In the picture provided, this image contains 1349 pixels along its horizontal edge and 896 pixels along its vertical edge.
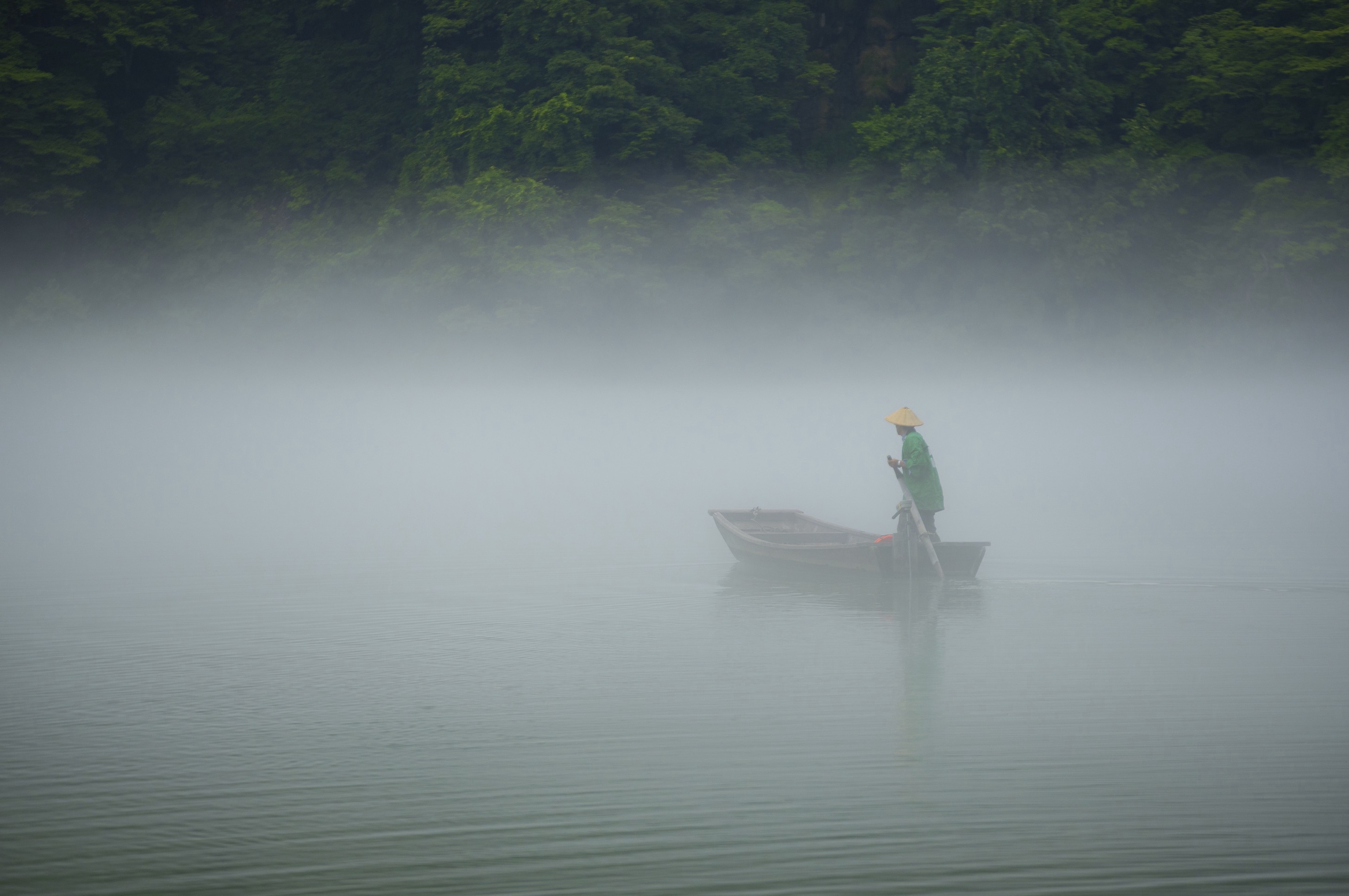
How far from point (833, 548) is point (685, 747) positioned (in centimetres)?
724

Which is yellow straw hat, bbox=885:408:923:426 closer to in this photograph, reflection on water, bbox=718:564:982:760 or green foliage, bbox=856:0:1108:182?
reflection on water, bbox=718:564:982:760

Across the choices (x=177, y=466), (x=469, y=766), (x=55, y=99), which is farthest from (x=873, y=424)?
(x=469, y=766)

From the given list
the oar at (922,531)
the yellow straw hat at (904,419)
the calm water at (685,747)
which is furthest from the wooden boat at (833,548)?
the yellow straw hat at (904,419)

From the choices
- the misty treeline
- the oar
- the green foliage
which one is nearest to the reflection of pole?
the oar

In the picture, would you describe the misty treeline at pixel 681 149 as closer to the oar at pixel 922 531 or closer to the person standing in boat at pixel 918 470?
the person standing in boat at pixel 918 470

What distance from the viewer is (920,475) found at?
15.5m

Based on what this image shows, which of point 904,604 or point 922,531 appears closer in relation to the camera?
point 904,604

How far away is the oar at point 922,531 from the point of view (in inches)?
570

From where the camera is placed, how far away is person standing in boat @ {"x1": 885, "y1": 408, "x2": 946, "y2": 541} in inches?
610

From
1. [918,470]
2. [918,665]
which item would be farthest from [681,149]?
[918,665]

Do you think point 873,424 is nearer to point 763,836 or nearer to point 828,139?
point 828,139

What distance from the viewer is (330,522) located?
2339cm

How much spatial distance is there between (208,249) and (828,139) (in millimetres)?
21158

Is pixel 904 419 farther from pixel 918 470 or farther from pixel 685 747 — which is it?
pixel 685 747
